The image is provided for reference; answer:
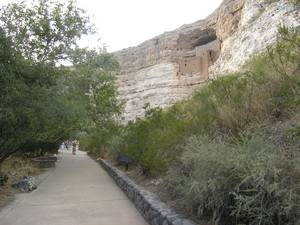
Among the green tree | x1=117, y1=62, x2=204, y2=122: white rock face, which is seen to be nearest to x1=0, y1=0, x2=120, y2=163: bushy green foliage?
the green tree

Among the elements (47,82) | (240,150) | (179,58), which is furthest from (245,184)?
(179,58)

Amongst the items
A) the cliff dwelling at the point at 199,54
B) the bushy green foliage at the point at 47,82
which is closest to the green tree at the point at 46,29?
the bushy green foliage at the point at 47,82

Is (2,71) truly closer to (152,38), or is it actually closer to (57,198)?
(57,198)

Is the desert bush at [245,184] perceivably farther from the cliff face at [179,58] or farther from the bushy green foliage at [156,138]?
the cliff face at [179,58]

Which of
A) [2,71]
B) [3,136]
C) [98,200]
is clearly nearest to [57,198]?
[98,200]

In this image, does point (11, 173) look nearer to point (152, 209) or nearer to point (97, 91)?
point (152, 209)

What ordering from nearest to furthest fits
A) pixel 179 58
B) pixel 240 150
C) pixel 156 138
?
pixel 240 150
pixel 156 138
pixel 179 58

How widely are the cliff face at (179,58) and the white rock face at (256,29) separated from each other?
146mm

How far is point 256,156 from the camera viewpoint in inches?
177

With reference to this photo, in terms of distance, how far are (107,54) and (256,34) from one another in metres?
9.48

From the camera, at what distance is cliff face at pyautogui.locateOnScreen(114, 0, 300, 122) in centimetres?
3316

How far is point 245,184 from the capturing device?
4352 mm

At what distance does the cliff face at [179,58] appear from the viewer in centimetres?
3316

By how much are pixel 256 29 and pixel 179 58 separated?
19496 mm
